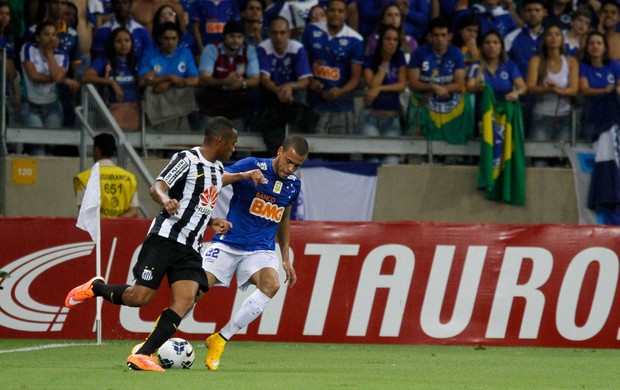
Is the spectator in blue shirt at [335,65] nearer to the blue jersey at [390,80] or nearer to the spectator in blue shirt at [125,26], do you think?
the blue jersey at [390,80]

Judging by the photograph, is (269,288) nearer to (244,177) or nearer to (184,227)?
(244,177)

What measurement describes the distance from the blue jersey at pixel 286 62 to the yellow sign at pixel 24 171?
3299mm

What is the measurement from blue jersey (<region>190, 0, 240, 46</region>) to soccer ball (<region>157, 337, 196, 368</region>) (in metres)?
7.67

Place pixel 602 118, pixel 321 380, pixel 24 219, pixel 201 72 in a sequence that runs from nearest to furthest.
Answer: pixel 321 380 → pixel 24 219 → pixel 201 72 → pixel 602 118

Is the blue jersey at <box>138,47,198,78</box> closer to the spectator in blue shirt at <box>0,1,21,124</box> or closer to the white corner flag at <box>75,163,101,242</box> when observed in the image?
the spectator in blue shirt at <box>0,1,21,124</box>

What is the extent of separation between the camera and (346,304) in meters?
14.5

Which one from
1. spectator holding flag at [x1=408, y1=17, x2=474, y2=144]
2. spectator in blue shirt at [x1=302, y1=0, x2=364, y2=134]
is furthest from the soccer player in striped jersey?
spectator holding flag at [x1=408, y1=17, x2=474, y2=144]

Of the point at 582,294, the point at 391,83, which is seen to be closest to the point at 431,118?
the point at 391,83

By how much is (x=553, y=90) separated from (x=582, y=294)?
3.85 metres

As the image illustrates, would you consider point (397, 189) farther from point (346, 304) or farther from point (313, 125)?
point (346, 304)

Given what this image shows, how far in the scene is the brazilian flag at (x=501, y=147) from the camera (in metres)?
17.2

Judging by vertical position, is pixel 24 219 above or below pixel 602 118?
below

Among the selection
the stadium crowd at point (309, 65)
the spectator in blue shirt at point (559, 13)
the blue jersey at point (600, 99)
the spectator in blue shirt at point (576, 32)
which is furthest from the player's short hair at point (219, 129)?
the spectator in blue shirt at point (559, 13)

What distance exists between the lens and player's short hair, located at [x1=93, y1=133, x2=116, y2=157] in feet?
46.6
